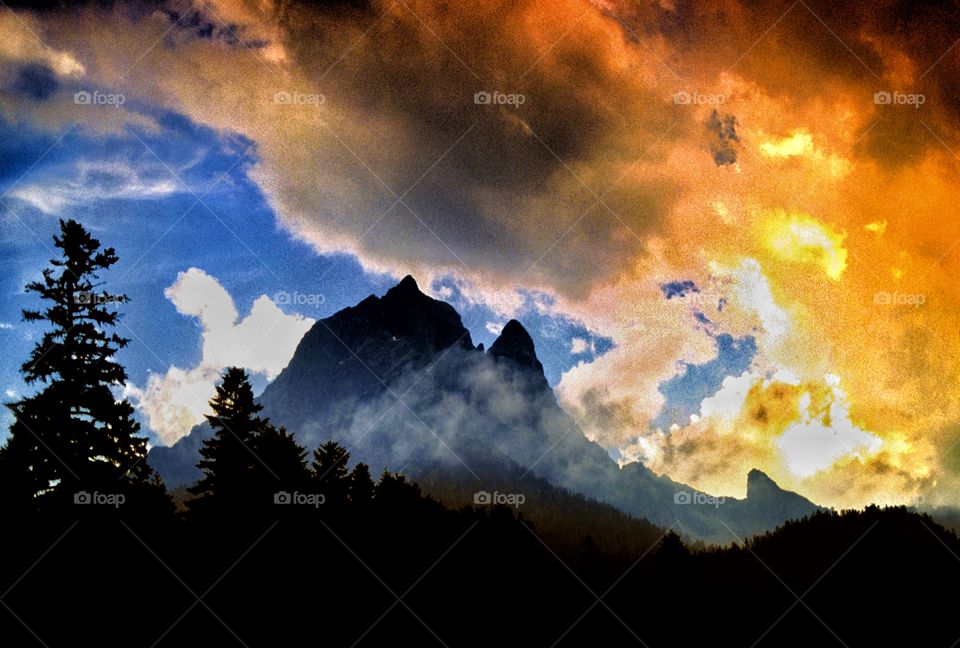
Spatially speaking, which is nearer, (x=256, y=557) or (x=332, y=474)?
(x=256, y=557)

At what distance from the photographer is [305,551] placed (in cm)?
2277

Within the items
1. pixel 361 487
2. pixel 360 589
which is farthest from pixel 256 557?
pixel 361 487

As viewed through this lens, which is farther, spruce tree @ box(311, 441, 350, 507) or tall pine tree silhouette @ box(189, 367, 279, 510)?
spruce tree @ box(311, 441, 350, 507)

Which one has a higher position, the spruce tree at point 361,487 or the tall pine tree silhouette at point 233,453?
the spruce tree at point 361,487

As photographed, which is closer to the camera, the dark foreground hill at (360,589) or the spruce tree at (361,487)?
the dark foreground hill at (360,589)

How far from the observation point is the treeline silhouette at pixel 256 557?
1877cm

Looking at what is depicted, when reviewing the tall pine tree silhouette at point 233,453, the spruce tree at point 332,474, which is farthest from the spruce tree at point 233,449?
the spruce tree at point 332,474

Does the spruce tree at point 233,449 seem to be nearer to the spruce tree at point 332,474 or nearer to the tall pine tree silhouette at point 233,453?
the tall pine tree silhouette at point 233,453

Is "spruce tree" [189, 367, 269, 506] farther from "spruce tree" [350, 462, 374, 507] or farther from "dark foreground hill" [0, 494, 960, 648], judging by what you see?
"spruce tree" [350, 462, 374, 507]

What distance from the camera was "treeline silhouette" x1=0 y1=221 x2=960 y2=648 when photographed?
61.6 ft

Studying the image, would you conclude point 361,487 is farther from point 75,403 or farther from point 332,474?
point 75,403

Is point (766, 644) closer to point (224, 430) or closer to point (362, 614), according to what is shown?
point (362, 614)

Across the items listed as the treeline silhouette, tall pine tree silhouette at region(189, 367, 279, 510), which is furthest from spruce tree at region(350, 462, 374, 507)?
tall pine tree silhouette at region(189, 367, 279, 510)

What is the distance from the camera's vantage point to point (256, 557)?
22172 millimetres
